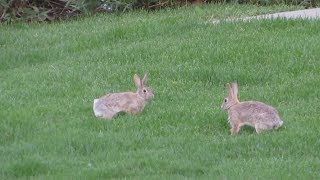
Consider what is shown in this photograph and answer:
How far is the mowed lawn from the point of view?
25.3 ft

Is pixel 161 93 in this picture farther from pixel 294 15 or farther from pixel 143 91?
pixel 294 15

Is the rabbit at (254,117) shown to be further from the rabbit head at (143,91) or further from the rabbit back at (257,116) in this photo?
the rabbit head at (143,91)

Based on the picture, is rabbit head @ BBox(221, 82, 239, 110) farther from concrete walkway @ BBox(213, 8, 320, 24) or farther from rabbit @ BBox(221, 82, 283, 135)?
concrete walkway @ BBox(213, 8, 320, 24)

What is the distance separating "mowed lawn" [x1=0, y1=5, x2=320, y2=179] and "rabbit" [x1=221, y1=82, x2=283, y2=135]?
0.33 ft

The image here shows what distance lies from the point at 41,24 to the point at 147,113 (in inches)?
261

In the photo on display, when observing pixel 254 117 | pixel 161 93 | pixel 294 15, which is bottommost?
pixel 161 93

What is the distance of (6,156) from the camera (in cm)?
805

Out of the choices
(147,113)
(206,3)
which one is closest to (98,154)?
(147,113)

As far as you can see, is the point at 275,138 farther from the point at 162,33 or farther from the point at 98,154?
the point at 162,33

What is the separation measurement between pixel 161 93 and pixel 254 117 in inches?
82.2

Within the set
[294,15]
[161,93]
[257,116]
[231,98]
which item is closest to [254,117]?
[257,116]

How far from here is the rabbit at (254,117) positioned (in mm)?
8359

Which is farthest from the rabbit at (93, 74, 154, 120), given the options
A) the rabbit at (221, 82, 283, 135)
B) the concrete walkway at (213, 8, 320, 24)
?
the concrete walkway at (213, 8, 320, 24)

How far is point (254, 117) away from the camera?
27.5 ft
